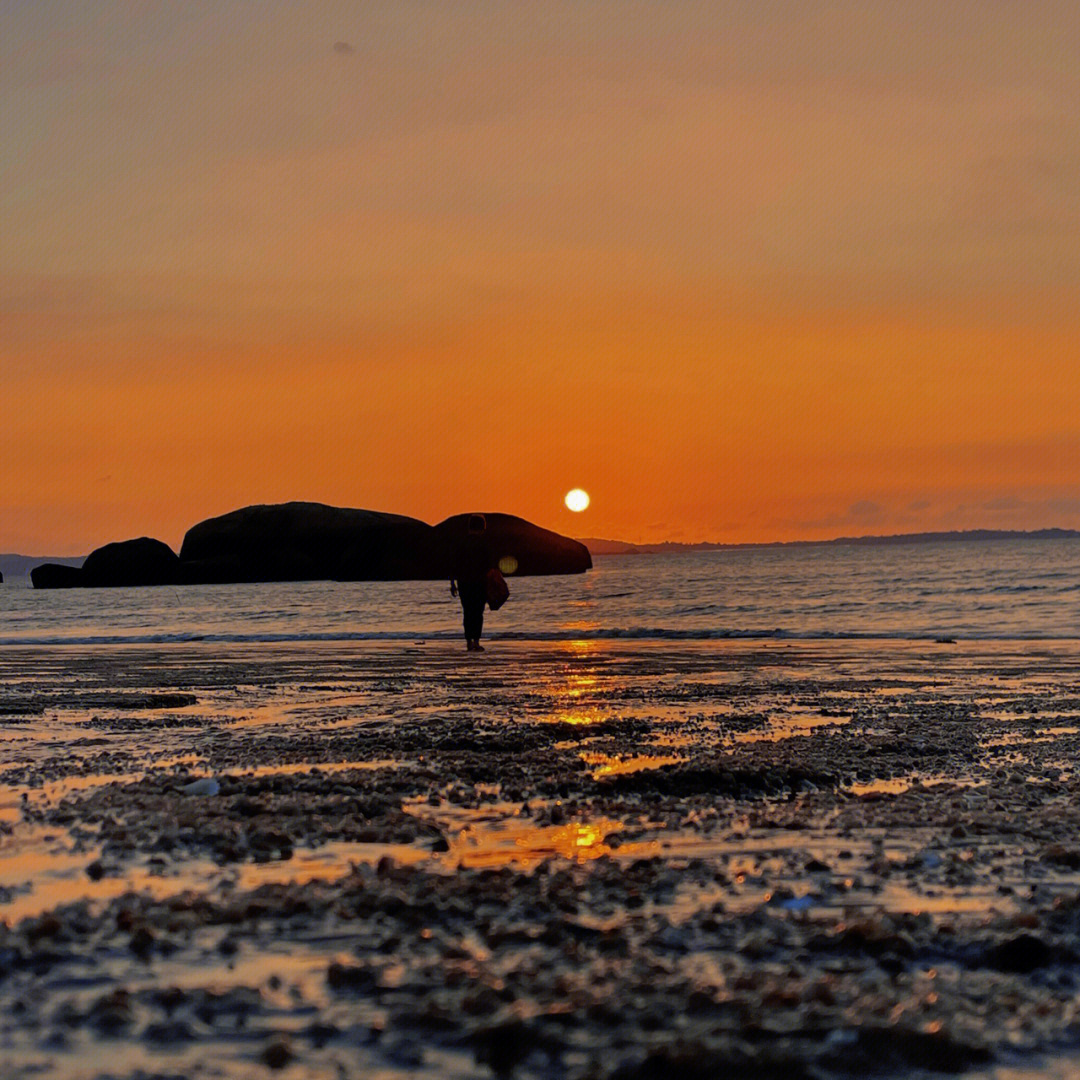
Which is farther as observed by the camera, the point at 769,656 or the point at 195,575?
the point at 195,575

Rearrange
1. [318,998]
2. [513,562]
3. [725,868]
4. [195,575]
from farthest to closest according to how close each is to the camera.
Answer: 1. [513,562]
2. [195,575]
3. [725,868]
4. [318,998]

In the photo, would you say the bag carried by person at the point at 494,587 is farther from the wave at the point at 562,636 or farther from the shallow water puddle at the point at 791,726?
→ the shallow water puddle at the point at 791,726

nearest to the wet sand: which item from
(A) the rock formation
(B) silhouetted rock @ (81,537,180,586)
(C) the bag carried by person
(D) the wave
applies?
A: (C) the bag carried by person

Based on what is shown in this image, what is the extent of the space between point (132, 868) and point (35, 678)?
14.3m

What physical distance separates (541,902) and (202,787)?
3.37 meters

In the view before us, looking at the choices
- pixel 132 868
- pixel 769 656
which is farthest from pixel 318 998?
pixel 769 656

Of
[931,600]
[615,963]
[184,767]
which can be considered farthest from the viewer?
[931,600]

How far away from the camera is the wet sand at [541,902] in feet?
10.9

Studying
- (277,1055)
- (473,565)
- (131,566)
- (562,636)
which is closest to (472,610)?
(473,565)

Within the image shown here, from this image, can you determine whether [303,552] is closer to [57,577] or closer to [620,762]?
[57,577]

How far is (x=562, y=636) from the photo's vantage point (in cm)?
2938

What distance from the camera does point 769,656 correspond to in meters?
22.1

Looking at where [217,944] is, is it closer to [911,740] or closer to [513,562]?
[911,740]

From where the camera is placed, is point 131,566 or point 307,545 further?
point 307,545
